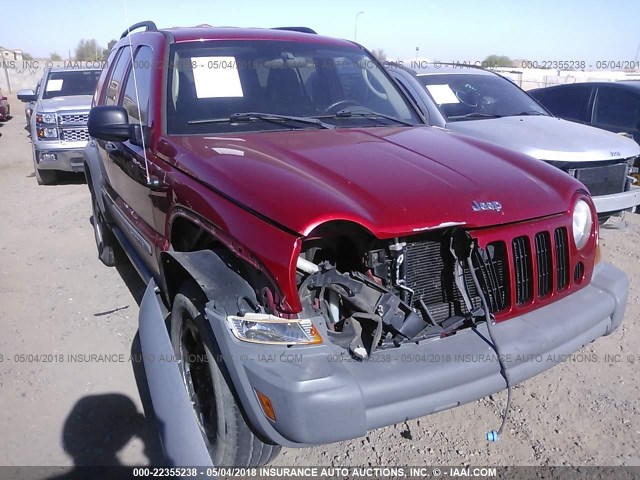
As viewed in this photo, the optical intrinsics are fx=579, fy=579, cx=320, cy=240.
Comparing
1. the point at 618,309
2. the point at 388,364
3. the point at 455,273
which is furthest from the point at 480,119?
the point at 388,364

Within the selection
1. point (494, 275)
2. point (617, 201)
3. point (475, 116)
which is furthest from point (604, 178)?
point (494, 275)

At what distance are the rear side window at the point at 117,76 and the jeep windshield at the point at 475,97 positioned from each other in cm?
321

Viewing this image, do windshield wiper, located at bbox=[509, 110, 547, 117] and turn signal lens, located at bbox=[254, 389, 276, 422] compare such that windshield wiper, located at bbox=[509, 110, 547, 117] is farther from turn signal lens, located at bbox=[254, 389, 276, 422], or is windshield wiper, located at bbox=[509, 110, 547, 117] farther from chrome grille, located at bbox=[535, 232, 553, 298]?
turn signal lens, located at bbox=[254, 389, 276, 422]

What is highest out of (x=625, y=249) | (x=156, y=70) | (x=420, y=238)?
(x=156, y=70)

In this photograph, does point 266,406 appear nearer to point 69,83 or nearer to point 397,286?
point 397,286

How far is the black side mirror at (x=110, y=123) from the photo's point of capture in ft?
10.9

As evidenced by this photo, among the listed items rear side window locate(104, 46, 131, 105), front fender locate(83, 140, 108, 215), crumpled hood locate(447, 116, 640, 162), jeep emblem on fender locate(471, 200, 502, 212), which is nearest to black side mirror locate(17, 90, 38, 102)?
front fender locate(83, 140, 108, 215)

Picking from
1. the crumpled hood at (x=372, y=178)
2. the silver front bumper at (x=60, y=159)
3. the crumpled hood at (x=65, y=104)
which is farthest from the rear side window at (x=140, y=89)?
the crumpled hood at (x=65, y=104)

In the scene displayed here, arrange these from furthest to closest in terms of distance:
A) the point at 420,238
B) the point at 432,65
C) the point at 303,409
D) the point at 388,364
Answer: the point at 432,65 < the point at 420,238 < the point at 388,364 < the point at 303,409

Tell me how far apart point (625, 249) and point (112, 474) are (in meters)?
5.30

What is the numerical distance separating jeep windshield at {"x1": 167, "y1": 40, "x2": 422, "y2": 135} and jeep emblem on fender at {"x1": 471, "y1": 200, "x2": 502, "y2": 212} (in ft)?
4.15

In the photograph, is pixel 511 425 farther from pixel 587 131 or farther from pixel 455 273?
pixel 587 131

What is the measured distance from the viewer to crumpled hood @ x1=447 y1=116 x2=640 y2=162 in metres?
5.39

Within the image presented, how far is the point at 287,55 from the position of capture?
3887 millimetres
